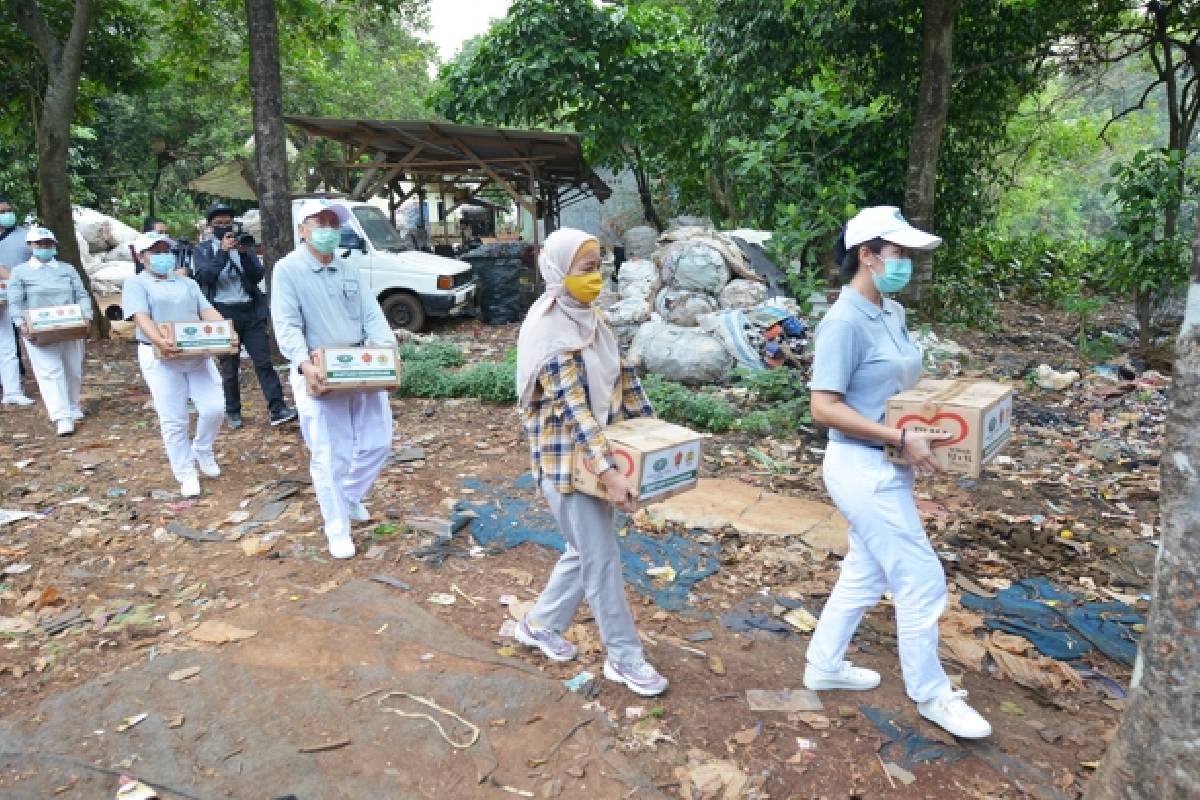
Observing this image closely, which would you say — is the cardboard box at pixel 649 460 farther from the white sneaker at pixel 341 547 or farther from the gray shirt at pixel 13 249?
the gray shirt at pixel 13 249

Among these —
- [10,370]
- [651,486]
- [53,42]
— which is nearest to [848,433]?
[651,486]

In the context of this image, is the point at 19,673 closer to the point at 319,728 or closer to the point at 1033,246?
the point at 319,728

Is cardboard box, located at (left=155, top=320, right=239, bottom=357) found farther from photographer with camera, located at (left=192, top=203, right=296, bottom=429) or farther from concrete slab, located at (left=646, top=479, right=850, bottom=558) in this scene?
concrete slab, located at (left=646, top=479, right=850, bottom=558)

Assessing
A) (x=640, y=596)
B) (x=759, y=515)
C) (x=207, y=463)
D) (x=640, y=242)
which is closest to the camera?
(x=640, y=596)

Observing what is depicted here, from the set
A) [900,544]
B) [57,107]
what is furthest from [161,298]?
[57,107]

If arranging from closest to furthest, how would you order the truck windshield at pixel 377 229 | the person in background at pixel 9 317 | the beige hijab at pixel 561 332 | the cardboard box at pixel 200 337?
the beige hijab at pixel 561 332 → the cardboard box at pixel 200 337 → the person in background at pixel 9 317 → the truck windshield at pixel 377 229

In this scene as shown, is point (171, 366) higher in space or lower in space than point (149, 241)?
lower

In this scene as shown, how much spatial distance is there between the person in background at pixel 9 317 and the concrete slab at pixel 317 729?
6452 mm

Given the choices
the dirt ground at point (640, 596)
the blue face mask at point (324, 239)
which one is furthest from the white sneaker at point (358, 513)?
the blue face mask at point (324, 239)

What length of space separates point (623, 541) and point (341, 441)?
176 centimetres

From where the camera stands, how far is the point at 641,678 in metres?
3.25

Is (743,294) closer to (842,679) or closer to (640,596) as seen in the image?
(640,596)

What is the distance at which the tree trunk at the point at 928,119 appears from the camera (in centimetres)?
983

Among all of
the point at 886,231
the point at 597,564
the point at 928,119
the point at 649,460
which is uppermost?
the point at 928,119
